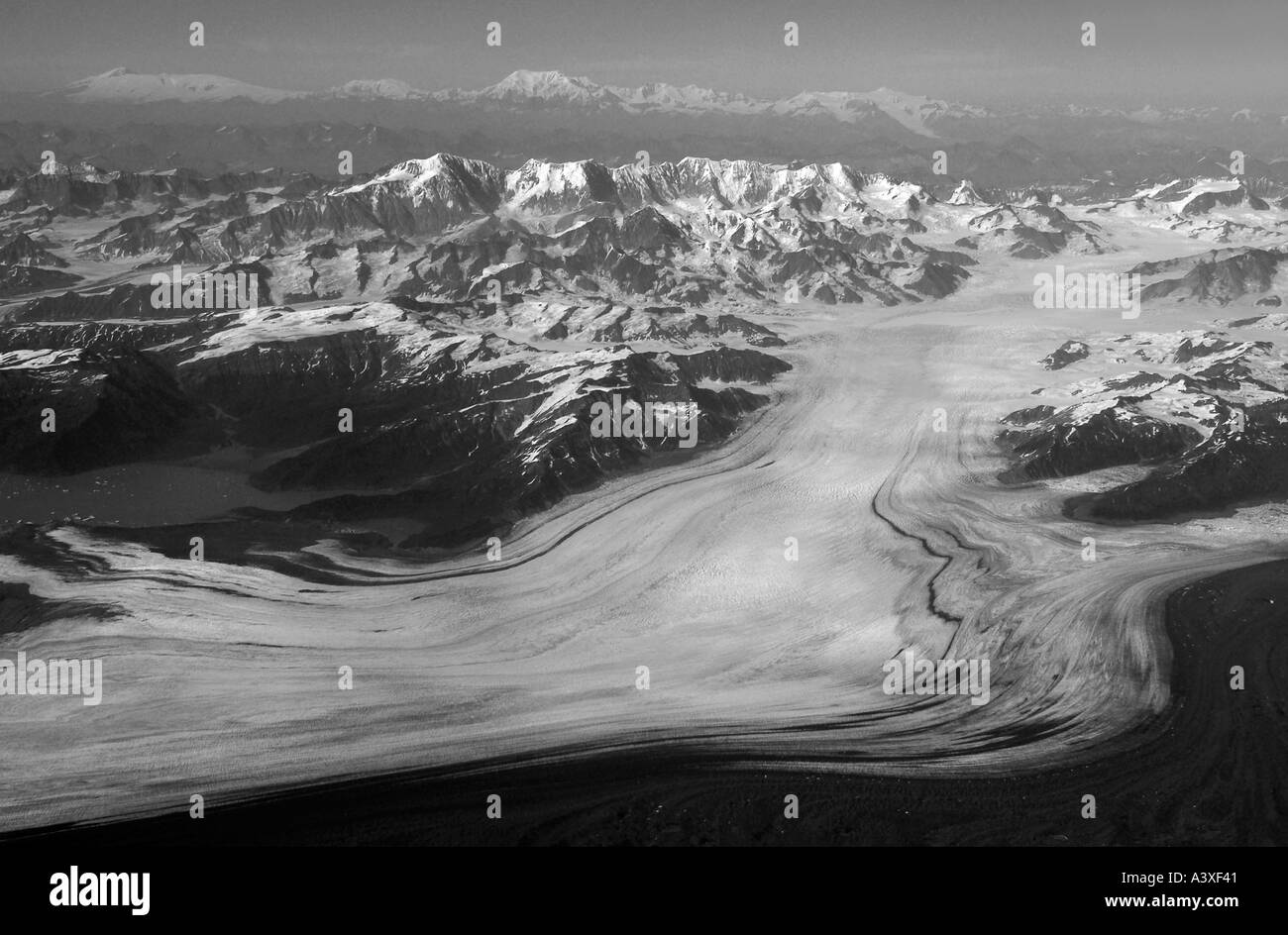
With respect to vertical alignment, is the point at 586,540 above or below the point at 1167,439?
below

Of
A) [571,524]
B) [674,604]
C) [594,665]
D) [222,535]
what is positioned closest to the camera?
[594,665]

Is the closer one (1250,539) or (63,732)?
(63,732)

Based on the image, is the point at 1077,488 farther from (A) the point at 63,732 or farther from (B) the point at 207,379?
(B) the point at 207,379

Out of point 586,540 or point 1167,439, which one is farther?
point 1167,439

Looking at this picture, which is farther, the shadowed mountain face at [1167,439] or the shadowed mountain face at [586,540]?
the shadowed mountain face at [1167,439]

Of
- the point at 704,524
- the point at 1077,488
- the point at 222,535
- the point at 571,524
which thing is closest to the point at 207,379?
the point at 222,535

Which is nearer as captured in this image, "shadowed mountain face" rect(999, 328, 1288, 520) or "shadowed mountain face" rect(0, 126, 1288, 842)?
"shadowed mountain face" rect(0, 126, 1288, 842)
